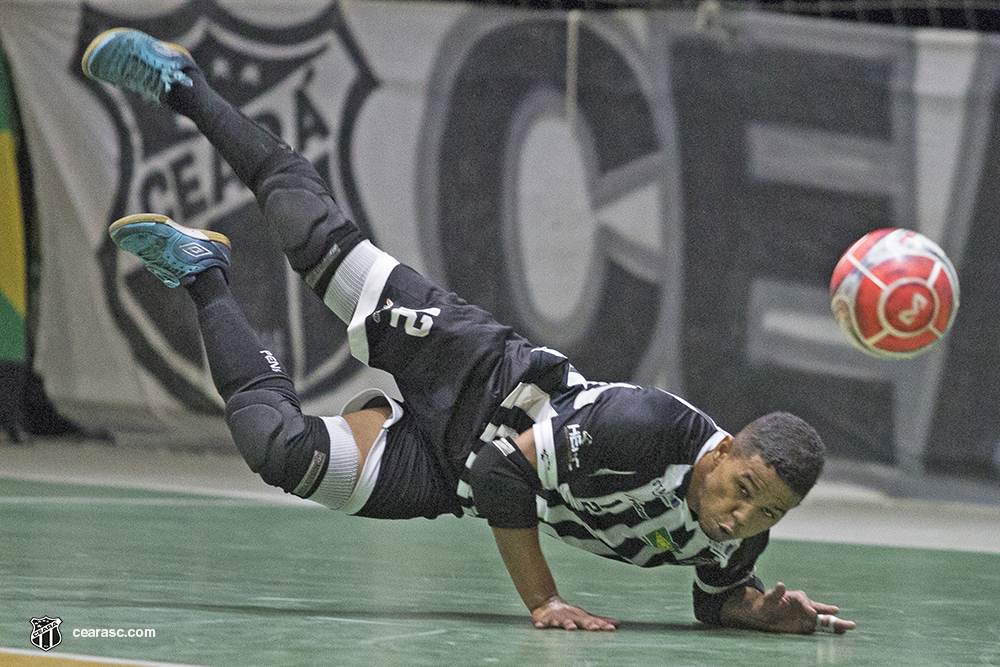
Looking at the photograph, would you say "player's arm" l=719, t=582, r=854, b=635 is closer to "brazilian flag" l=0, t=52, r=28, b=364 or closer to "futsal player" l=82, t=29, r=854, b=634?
"futsal player" l=82, t=29, r=854, b=634

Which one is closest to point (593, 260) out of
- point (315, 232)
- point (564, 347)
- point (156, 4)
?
point (564, 347)

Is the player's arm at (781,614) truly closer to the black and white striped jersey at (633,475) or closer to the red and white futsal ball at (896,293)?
the black and white striped jersey at (633,475)

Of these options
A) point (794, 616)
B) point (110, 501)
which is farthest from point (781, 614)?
point (110, 501)

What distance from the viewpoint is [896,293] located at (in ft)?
16.5

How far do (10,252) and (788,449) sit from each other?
7166mm

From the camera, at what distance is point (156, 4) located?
362 inches

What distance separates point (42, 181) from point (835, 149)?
18.4 feet

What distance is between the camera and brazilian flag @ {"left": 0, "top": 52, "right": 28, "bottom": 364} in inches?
356

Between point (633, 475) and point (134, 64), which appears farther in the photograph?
point (134, 64)

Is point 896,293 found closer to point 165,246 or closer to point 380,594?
point 380,594

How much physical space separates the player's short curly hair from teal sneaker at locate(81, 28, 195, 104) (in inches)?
100

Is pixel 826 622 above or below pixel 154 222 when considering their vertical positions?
below

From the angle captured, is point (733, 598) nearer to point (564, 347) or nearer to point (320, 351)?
point (564, 347)

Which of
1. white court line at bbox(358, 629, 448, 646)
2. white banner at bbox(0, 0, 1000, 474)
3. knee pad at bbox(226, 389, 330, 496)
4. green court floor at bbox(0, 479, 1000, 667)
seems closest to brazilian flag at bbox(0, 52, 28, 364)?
white banner at bbox(0, 0, 1000, 474)
